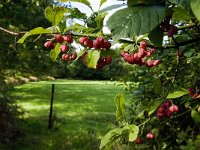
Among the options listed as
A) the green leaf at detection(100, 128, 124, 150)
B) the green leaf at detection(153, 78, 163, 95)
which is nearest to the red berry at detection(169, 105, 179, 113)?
the green leaf at detection(153, 78, 163, 95)

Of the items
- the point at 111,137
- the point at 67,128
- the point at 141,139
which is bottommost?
the point at 67,128

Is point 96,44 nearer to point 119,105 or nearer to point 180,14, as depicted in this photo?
point 180,14

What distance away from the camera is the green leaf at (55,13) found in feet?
3.60

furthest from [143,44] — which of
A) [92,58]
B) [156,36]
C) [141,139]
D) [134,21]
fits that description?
[141,139]

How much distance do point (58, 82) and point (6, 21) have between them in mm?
28391

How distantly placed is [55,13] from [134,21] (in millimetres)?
405

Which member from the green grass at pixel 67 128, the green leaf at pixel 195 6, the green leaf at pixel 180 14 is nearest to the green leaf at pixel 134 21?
the green leaf at pixel 195 6

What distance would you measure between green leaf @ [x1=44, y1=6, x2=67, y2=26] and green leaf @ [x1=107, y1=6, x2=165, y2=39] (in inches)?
13.9

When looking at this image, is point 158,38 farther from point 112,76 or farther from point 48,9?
point 112,76

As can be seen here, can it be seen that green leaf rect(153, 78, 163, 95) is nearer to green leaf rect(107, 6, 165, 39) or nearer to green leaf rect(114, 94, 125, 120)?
green leaf rect(114, 94, 125, 120)

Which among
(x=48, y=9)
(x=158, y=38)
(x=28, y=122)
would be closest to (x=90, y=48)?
(x=48, y=9)

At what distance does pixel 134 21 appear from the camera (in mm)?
766

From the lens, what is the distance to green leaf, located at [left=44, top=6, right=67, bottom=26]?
1099mm

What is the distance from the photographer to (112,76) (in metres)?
7.11
